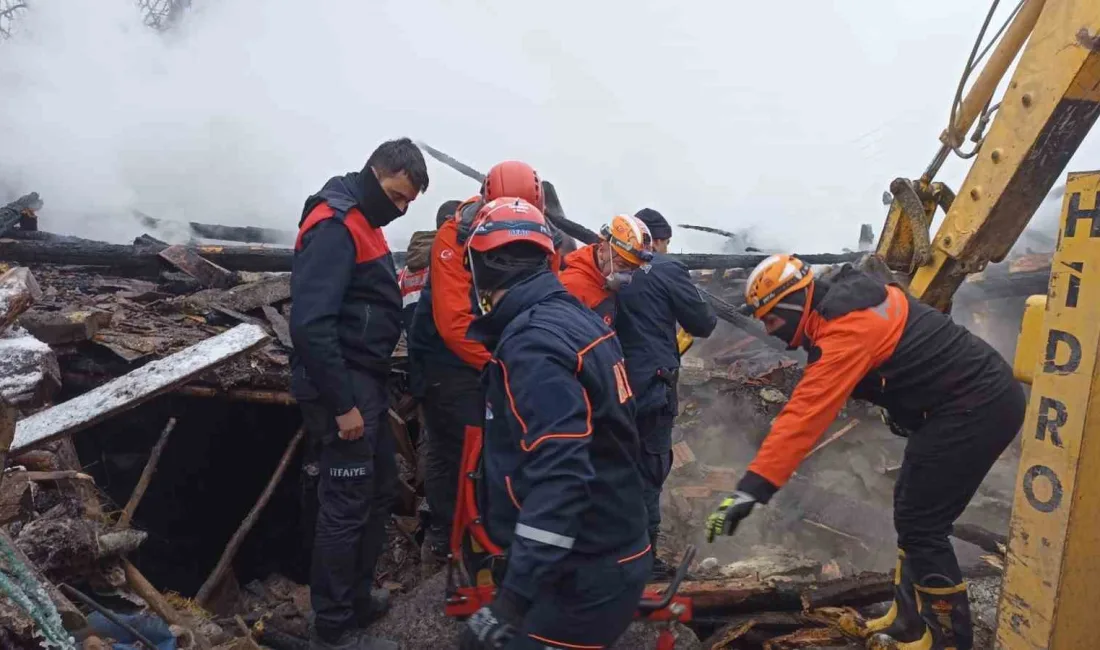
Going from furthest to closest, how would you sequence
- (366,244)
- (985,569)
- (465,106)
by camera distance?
(465,106) < (985,569) < (366,244)

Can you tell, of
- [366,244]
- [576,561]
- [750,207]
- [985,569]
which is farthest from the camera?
[750,207]

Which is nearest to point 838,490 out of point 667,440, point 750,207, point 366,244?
point 667,440

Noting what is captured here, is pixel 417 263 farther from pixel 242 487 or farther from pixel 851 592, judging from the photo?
pixel 851 592

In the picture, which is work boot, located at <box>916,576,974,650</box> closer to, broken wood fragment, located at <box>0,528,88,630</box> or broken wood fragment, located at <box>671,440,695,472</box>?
broken wood fragment, located at <box>671,440,695,472</box>

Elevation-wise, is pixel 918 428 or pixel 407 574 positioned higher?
pixel 918 428

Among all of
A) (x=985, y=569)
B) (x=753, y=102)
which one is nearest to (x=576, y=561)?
(x=985, y=569)

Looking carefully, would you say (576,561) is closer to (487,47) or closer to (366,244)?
(366,244)

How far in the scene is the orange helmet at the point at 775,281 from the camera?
358cm

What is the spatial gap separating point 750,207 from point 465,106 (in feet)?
22.1

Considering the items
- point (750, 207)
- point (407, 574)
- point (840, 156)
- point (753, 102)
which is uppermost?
point (753, 102)

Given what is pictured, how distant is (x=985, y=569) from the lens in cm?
480

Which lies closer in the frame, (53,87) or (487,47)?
(53,87)

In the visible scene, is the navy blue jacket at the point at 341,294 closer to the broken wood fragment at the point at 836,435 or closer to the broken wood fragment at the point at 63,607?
the broken wood fragment at the point at 63,607

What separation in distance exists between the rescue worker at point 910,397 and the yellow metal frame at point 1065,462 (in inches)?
34.0
